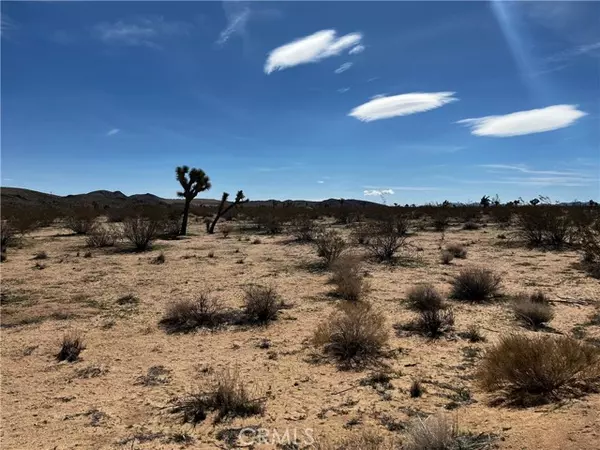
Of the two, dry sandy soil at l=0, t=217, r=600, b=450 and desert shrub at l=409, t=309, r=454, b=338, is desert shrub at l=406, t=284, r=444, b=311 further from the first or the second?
desert shrub at l=409, t=309, r=454, b=338

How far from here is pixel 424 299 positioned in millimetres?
8797

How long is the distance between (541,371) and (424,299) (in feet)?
14.1

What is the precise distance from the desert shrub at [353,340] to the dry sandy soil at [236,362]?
0.84ft

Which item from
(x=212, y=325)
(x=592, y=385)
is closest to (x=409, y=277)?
(x=212, y=325)

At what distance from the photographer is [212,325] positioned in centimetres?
809

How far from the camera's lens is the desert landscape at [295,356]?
432 centimetres

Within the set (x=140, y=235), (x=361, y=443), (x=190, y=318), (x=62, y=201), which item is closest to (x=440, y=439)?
(x=361, y=443)

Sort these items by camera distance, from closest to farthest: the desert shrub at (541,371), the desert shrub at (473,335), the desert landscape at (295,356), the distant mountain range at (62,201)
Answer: the desert landscape at (295,356) < the desert shrub at (541,371) < the desert shrub at (473,335) < the distant mountain range at (62,201)

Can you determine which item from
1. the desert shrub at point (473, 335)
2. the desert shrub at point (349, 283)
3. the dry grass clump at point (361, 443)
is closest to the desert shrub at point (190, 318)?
Answer: the desert shrub at point (349, 283)

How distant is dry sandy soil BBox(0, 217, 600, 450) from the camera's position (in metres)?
4.39

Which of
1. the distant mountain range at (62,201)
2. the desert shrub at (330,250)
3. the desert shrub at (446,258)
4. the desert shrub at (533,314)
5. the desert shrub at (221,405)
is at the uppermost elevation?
the distant mountain range at (62,201)

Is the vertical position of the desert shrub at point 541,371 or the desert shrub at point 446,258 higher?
the desert shrub at point 446,258

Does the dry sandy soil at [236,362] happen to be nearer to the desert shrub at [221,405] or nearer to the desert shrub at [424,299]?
the desert shrub at [221,405]

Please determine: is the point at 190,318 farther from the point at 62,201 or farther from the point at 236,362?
the point at 62,201
